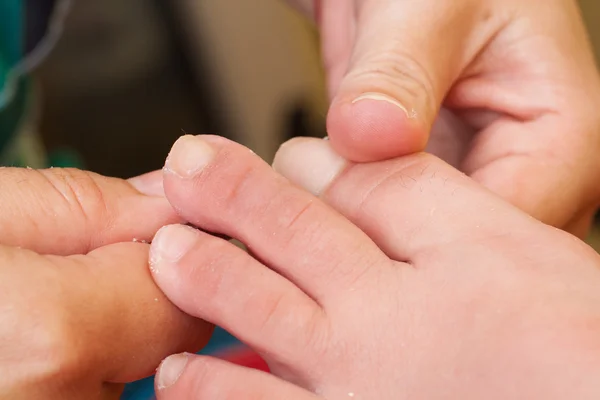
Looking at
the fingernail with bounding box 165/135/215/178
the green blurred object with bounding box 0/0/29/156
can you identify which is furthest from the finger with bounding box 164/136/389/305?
the green blurred object with bounding box 0/0/29/156

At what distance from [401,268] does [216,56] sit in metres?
1.34

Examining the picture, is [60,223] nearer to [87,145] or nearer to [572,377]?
[572,377]

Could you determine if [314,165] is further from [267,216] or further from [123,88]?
[123,88]

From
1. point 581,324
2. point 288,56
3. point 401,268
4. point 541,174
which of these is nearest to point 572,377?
point 581,324

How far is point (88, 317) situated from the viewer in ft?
1.41

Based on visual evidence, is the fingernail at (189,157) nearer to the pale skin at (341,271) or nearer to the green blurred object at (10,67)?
the pale skin at (341,271)

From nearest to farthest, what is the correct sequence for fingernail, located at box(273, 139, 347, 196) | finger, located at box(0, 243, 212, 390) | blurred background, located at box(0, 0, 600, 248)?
finger, located at box(0, 243, 212, 390) → fingernail, located at box(273, 139, 347, 196) → blurred background, located at box(0, 0, 600, 248)

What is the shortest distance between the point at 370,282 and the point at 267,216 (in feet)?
0.30

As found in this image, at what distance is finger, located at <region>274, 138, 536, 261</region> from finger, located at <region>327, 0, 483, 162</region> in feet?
0.05

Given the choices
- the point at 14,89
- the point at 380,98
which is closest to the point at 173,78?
the point at 14,89

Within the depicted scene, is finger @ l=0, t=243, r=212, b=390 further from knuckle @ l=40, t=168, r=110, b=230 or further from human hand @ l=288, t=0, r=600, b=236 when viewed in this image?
human hand @ l=288, t=0, r=600, b=236

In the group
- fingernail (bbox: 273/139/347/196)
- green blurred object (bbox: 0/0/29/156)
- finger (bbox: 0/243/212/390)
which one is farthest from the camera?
A: green blurred object (bbox: 0/0/29/156)

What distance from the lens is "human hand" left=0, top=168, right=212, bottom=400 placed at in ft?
1.34

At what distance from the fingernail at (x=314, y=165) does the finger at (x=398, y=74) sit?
0.02 metres
